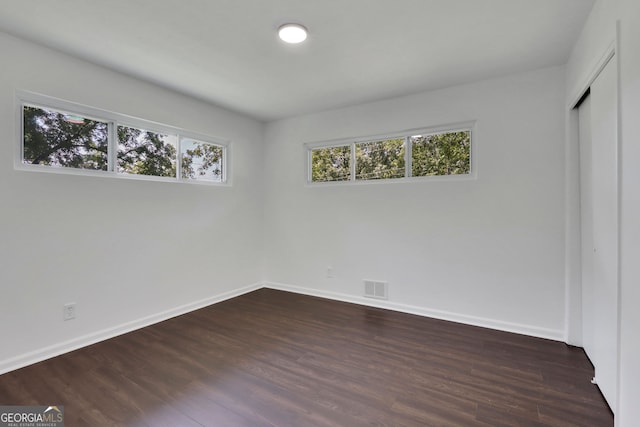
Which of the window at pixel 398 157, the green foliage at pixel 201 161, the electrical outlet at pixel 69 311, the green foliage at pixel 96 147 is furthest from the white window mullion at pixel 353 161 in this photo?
the electrical outlet at pixel 69 311

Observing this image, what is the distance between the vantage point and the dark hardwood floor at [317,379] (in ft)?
5.77

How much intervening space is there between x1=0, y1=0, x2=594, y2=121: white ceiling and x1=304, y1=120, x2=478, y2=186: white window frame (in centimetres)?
49

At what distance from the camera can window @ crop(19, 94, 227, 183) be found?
2467mm

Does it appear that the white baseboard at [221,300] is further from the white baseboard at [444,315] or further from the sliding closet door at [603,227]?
the sliding closet door at [603,227]

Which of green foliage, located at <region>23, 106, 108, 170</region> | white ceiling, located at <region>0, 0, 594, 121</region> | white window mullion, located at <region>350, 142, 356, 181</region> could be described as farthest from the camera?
white window mullion, located at <region>350, 142, 356, 181</region>

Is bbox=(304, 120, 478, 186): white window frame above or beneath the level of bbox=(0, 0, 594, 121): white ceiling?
beneath

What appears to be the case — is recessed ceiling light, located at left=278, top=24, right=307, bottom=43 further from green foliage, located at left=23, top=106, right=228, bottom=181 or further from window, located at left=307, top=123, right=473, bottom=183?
green foliage, located at left=23, top=106, right=228, bottom=181

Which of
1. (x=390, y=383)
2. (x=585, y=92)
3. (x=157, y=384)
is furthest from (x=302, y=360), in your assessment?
(x=585, y=92)

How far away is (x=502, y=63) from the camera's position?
8.97 feet

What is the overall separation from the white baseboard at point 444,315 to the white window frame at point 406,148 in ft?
5.00

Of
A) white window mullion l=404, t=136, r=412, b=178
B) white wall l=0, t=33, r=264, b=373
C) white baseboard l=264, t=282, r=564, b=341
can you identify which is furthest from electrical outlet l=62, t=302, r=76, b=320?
white window mullion l=404, t=136, r=412, b=178

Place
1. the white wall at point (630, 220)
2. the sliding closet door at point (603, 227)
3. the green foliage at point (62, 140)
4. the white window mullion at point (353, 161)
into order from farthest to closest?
the white window mullion at point (353, 161), the green foliage at point (62, 140), the sliding closet door at point (603, 227), the white wall at point (630, 220)

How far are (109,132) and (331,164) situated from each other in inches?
103

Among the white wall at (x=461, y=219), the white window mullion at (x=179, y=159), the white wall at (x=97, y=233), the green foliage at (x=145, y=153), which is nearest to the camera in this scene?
the white wall at (x=97, y=233)
